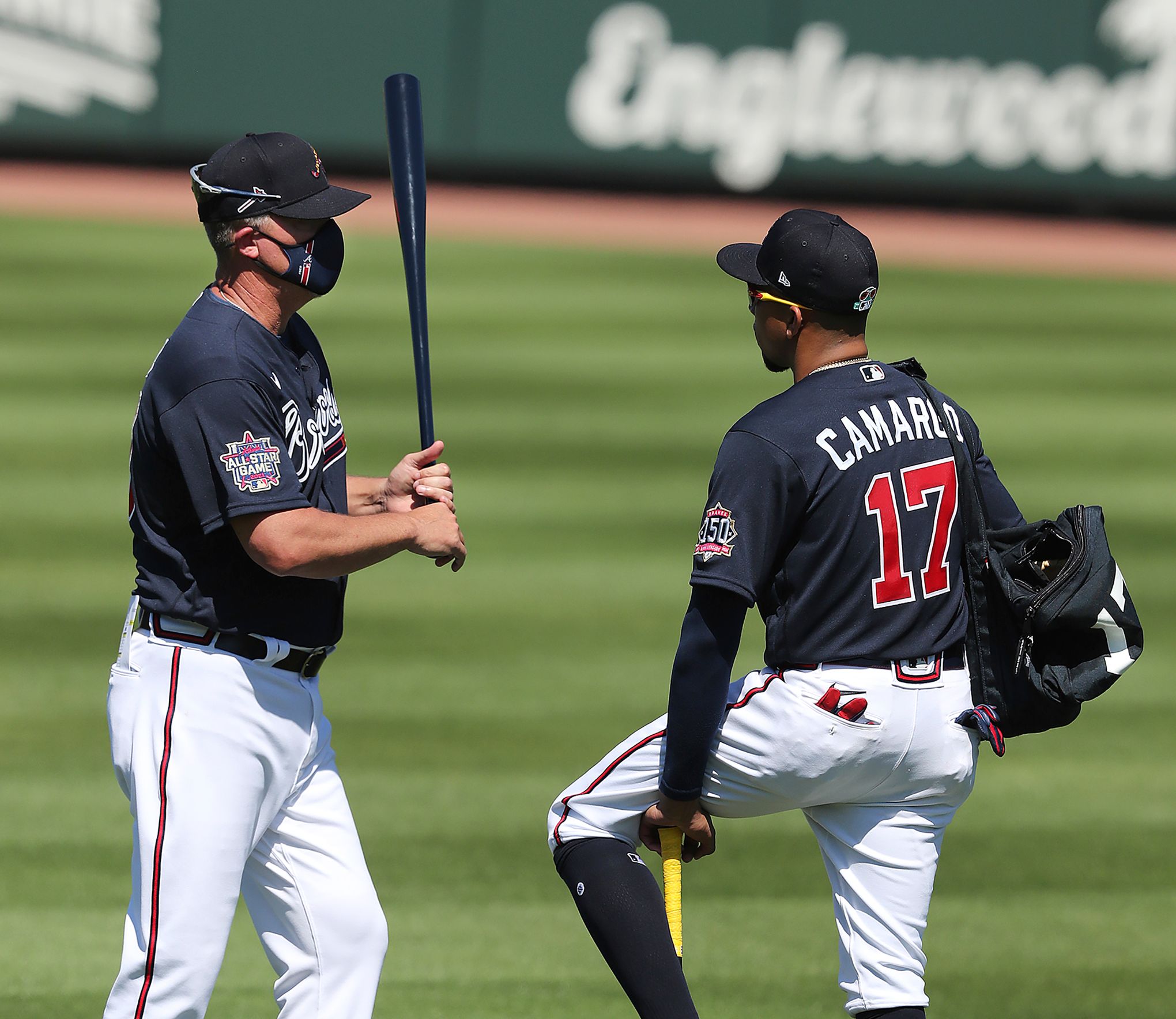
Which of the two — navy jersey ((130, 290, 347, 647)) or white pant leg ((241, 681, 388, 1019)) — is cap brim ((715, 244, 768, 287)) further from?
white pant leg ((241, 681, 388, 1019))

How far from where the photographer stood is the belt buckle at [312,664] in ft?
11.9

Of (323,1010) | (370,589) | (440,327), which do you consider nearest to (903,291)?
(440,327)

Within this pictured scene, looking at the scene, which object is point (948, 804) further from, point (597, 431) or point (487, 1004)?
point (597, 431)

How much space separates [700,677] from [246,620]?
98cm

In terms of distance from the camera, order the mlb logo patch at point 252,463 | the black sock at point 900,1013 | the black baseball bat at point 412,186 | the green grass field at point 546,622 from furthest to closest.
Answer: the green grass field at point 546,622, the black baseball bat at point 412,186, the black sock at point 900,1013, the mlb logo patch at point 252,463

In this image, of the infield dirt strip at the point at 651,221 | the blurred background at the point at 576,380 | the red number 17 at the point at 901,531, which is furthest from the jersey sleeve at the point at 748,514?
the infield dirt strip at the point at 651,221

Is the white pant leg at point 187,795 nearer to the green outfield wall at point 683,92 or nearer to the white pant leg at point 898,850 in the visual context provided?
the white pant leg at point 898,850

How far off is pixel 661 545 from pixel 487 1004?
4.62m

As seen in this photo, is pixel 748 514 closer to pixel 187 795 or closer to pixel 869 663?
pixel 869 663

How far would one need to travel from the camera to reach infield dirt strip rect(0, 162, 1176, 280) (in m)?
15.9

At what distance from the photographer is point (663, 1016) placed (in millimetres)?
3598

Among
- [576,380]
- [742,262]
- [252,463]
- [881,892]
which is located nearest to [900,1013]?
[881,892]

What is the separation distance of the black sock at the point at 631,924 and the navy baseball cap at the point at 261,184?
61.6 inches

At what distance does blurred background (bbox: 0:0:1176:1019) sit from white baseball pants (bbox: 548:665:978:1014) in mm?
1213
